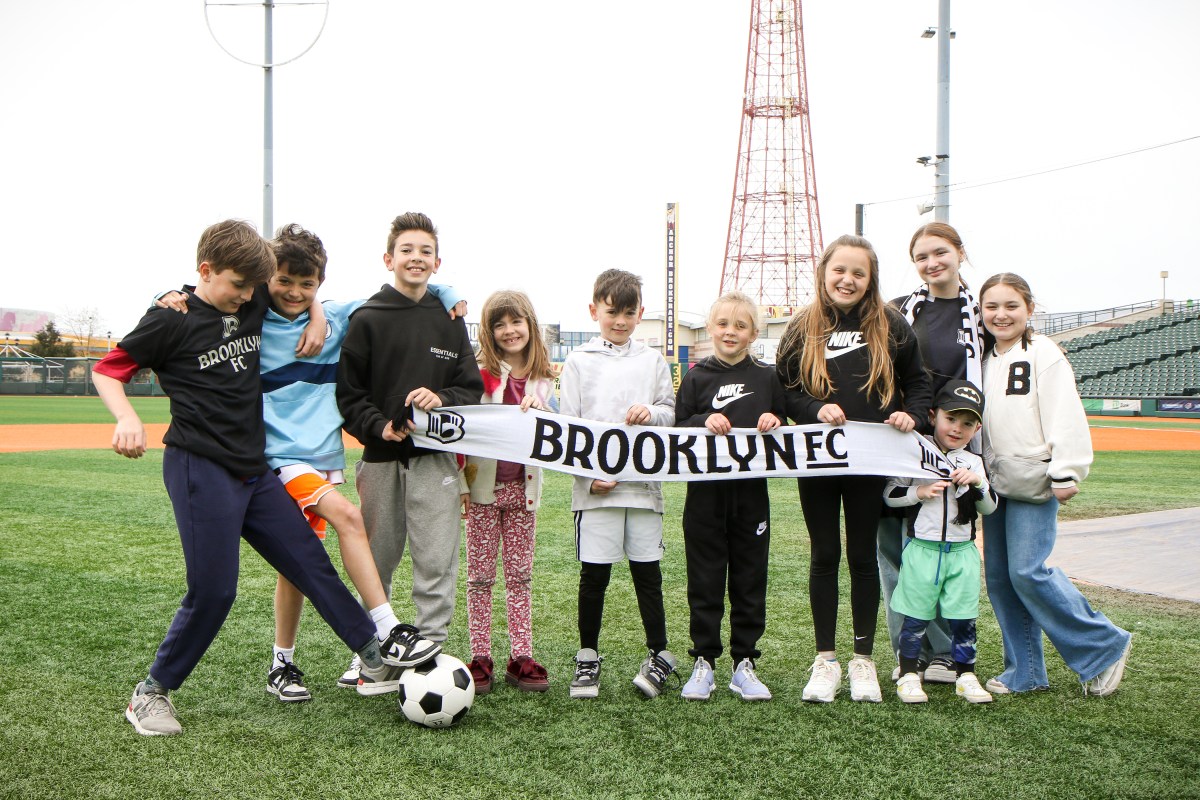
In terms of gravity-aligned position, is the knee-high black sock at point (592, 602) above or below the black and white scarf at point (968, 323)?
below

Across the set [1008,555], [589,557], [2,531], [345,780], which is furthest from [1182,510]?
[2,531]

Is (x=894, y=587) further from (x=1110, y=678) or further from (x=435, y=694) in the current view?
(x=435, y=694)

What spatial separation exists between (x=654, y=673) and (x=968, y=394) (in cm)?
182

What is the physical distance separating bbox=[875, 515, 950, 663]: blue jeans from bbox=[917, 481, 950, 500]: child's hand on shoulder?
32cm

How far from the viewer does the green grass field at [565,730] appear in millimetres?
2836

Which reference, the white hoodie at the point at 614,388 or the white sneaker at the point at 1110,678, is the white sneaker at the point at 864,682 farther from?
the white hoodie at the point at 614,388

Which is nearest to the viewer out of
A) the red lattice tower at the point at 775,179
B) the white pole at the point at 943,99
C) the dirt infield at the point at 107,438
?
the white pole at the point at 943,99

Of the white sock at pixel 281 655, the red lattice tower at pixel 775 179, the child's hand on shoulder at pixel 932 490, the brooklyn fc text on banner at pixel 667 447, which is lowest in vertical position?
the white sock at pixel 281 655

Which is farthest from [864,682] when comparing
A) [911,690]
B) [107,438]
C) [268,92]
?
[107,438]

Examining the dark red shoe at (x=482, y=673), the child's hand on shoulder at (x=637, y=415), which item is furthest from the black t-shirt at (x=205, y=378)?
the child's hand on shoulder at (x=637, y=415)

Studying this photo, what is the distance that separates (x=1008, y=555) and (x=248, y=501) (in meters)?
3.24

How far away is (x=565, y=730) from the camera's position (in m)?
3.33

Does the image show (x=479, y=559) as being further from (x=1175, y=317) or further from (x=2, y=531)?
(x=1175, y=317)

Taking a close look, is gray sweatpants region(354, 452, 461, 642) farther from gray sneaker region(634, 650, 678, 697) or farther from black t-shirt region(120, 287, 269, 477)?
gray sneaker region(634, 650, 678, 697)
